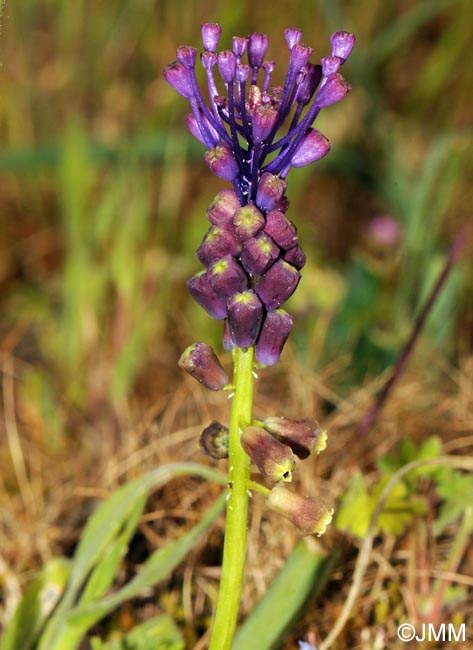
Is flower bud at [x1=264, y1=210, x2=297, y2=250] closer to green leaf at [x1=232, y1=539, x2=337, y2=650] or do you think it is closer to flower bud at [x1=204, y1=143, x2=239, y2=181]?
flower bud at [x1=204, y1=143, x2=239, y2=181]

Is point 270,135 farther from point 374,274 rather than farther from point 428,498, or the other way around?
point 374,274

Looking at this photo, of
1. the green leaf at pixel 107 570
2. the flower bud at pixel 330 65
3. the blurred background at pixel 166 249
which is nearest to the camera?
the flower bud at pixel 330 65

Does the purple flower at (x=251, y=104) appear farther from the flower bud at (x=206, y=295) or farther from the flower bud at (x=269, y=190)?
the flower bud at (x=206, y=295)

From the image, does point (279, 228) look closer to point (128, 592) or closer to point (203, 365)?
point (203, 365)

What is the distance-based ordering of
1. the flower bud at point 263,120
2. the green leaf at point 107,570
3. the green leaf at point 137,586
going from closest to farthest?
1. the flower bud at point 263,120
2. the green leaf at point 137,586
3. the green leaf at point 107,570

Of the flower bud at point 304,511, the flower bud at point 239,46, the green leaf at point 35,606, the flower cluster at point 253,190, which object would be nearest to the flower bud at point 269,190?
the flower cluster at point 253,190

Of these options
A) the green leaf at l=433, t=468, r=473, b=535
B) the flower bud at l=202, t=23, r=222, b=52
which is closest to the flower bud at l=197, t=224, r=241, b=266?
the flower bud at l=202, t=23, r=222, b=52

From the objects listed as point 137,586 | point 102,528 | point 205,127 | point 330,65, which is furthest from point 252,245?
point 102,528
